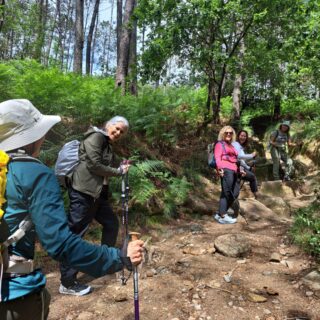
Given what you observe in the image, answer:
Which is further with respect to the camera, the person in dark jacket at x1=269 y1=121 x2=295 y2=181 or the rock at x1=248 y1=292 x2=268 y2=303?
the person in dark jacket at x1=269 y1=121 x2=295 y2=181

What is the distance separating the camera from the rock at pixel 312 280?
4.25 m

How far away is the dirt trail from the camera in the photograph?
148 inches

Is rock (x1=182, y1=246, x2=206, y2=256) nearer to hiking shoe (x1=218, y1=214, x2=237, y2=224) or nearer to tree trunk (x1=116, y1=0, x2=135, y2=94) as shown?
hiking shoe (x1=218, y1=214, x2=237, y2=224)

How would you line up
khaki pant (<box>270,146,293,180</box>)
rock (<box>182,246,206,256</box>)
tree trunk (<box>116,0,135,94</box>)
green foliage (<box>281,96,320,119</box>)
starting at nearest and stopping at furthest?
rock (<box>182,246,206,256</box>) → khaki pant (<box>270,146,293,180</box>) → tree trunk (<box>116,0,135,94</box>) → green foliage (<box>281,96,320,119</box>)

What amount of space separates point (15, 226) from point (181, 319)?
2.54m

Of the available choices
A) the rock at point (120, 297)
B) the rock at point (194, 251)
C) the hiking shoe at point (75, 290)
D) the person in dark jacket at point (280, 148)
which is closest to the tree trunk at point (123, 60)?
the person in dark jacket at point (280, 148)

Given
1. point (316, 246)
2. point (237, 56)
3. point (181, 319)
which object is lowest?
point (181, 319)

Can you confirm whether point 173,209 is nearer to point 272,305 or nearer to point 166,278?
point 166,278

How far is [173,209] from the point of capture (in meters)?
7.20

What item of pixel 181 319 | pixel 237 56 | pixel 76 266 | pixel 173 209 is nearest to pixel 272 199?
pixel 173 209

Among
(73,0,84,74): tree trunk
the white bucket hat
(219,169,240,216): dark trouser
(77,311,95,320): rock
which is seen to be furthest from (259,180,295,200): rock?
(73,0,84,74): tree trunk

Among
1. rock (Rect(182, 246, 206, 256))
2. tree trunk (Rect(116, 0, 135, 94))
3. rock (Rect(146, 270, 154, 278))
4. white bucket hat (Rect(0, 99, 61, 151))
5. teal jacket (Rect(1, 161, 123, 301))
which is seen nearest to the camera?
teal jacket (Rect(1, 161, 123, 301))

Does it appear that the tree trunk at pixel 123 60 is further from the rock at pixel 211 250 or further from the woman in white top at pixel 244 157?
the rock at pixel 211 250

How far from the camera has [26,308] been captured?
68.2 inches
